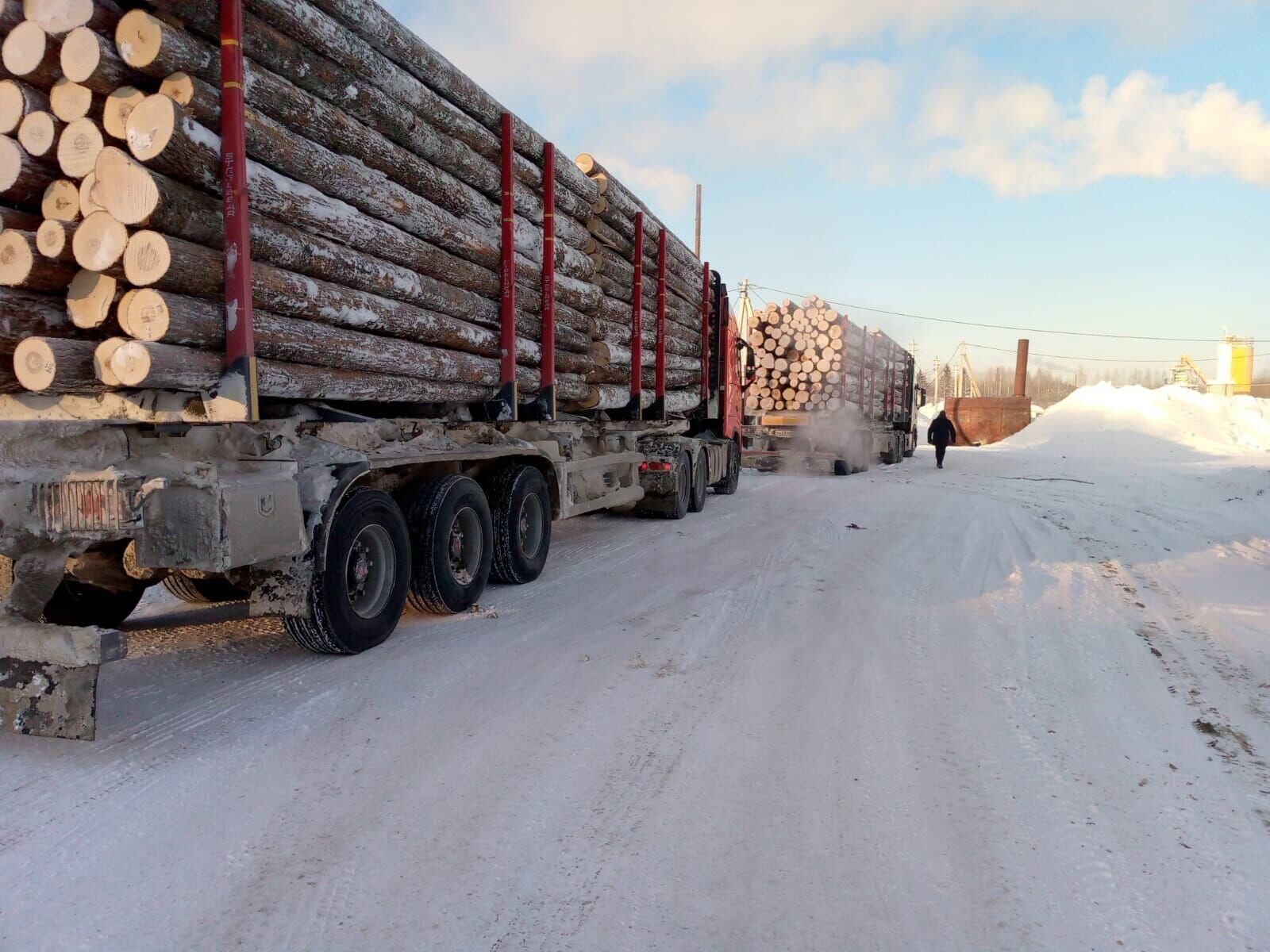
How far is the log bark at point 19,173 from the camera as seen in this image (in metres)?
3.76

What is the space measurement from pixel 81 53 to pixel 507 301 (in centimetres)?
338

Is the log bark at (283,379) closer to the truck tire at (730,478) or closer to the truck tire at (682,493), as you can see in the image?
the truck tire at (682,493)

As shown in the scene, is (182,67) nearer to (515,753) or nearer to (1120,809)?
(515,753)

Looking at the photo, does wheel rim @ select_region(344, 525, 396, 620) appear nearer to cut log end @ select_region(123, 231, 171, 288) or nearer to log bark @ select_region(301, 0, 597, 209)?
cut log end @ select_region(123, 231, 171, 288)

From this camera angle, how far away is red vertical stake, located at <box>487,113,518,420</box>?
6.56 metres

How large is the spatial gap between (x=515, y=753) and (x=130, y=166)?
10.0 feet

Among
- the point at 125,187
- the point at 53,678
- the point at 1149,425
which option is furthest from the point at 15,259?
the point at 1149,425

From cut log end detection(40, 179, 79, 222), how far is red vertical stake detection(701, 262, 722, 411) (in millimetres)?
10095

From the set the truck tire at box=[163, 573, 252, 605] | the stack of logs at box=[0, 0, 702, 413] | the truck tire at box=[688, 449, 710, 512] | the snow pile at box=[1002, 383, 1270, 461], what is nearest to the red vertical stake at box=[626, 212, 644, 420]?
the truck tire at box=[688, 449, 710, 512]

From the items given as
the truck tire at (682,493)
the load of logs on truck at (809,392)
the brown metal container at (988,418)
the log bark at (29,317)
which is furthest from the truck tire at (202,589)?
the brown metal container at (988,418)

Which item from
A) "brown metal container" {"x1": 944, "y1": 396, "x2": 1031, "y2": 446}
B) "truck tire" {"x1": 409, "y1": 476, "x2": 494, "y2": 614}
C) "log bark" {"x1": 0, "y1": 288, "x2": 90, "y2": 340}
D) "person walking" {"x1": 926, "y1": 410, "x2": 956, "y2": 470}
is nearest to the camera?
"log bark" {"x1": 0, "y1": 288, "x2": 90, "y2": 340}

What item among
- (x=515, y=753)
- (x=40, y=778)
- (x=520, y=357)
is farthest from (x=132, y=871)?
(x=520, y=357)

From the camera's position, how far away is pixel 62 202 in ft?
12.6

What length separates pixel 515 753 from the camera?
136 inches
